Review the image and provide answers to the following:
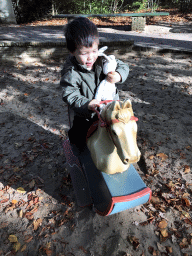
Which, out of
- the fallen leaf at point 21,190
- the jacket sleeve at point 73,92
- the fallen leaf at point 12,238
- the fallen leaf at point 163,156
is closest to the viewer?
the jacket sleeve at point 73,92

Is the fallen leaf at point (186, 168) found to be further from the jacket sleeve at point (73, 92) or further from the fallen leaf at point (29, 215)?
the fallen leaf at point (29, 215)

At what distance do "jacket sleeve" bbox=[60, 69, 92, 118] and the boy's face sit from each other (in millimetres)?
150

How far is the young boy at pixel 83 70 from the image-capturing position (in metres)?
1.61

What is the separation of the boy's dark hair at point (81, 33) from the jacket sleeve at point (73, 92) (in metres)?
0.27

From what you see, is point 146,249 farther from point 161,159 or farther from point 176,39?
point 176,39

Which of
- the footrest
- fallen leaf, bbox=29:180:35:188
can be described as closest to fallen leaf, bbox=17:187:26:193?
fallen leaf, bbox=29:180:35:188

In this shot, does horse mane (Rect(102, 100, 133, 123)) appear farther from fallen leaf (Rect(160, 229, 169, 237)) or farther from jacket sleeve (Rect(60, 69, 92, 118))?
Answer: fallen leaf (Rect(160, 229, 169, 237))

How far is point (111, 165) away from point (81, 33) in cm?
120

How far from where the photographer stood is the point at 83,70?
182 centimetres

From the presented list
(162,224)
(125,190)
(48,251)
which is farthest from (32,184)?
(162,224)

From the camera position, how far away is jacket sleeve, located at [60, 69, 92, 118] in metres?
1.70

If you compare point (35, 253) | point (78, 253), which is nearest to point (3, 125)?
point (35, 253)

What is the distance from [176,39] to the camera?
8.68 meters

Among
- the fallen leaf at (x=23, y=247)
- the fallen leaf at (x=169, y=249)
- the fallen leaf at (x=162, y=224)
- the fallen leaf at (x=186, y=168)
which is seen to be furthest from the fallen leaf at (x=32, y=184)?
the fallen leaf at (x=186, y=168)
